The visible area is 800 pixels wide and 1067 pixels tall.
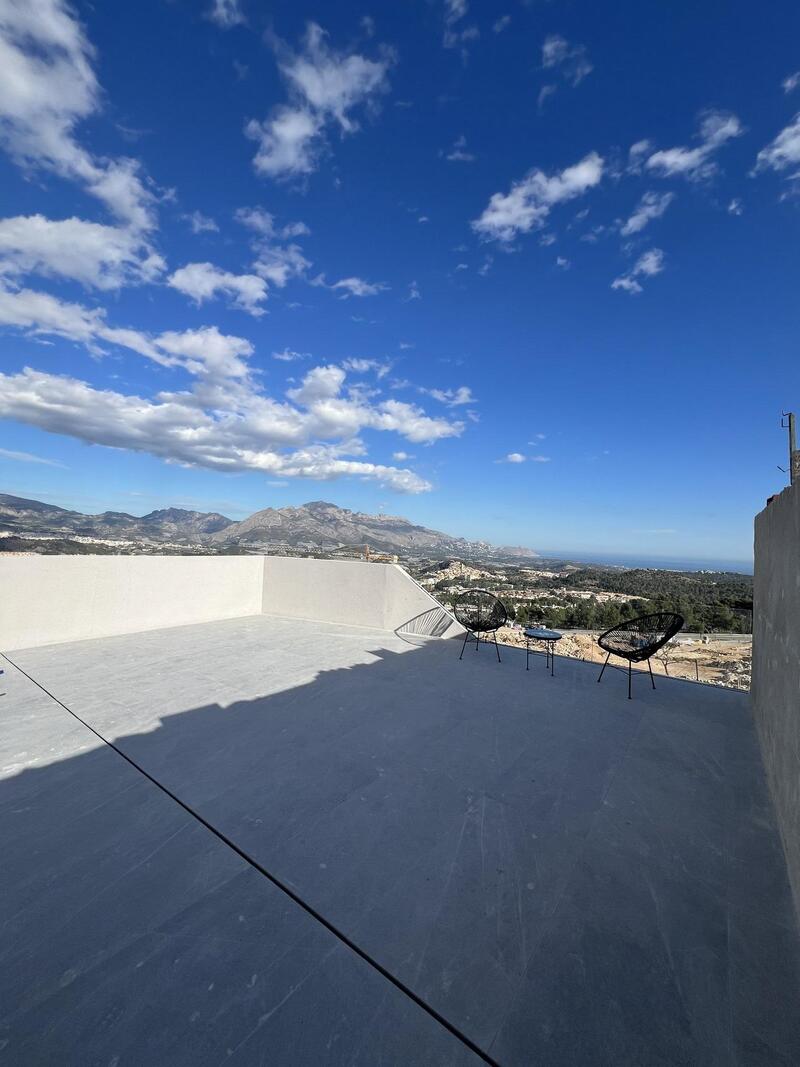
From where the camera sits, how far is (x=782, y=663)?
189cm

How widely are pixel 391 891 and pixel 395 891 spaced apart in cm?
1

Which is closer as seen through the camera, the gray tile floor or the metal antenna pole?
the gray tile floor

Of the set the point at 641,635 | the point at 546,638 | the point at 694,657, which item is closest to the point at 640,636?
the point at 641,635

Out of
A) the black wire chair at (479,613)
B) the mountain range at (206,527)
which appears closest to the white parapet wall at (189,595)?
the black wire chair at (479,613)

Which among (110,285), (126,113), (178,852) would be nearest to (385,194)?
(126,113)

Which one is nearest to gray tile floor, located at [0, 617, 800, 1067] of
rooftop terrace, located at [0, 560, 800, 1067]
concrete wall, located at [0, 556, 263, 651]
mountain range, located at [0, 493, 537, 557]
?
rooftop terrace, located at [0, 560, 800, 1067]

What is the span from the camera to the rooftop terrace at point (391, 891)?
98 cm

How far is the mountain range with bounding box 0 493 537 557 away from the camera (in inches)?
257

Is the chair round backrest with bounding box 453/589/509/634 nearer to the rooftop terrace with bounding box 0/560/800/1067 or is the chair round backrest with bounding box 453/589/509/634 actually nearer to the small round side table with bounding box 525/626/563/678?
the small round side table with bounding box 525/626/563/678

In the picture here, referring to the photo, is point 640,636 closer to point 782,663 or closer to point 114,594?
point 782,663

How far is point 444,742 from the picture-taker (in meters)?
2.53

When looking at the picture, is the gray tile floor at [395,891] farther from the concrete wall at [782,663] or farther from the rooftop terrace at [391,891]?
the concrete wall at [782,663]

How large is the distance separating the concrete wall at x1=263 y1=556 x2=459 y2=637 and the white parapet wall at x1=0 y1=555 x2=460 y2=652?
0.01 meters

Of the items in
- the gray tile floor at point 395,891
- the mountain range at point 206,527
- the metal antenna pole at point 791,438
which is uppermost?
the metal antenna pole at point 791,438
